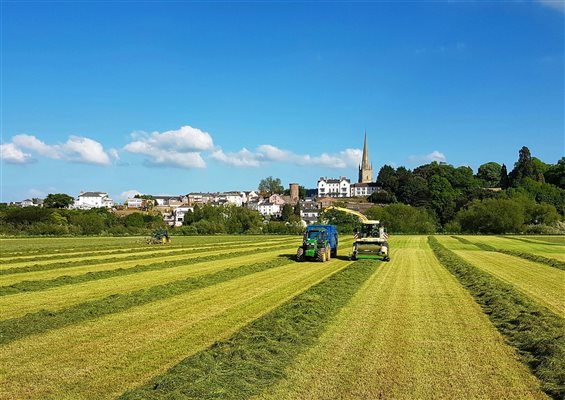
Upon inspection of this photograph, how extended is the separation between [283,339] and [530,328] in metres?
5.80

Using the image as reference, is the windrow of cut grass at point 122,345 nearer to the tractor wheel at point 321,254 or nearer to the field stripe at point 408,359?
the field stripe at point 408,359

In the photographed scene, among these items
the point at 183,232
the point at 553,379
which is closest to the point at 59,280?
the point at 553,379

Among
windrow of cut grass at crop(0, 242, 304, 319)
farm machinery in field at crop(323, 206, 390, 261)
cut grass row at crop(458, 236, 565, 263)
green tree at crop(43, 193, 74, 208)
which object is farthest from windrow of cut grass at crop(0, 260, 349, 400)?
green tree at crop(43, 193, 74, 208)

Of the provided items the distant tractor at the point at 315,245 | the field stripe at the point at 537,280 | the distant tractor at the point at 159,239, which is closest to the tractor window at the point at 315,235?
the distant tractor at the point at 315,245

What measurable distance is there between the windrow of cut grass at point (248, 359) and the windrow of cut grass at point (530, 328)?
4.20 metres

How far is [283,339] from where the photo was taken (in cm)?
1100

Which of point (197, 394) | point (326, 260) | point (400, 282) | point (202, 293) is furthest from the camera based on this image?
point (326, 260)

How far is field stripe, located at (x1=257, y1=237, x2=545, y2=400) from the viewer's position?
26.6ft

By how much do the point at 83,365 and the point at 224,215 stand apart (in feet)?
336

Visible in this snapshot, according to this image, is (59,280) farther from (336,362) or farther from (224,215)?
(224,215)

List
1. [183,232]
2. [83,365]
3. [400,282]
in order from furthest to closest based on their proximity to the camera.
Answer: [183,232], [400,282], [83,365]

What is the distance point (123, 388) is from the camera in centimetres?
821

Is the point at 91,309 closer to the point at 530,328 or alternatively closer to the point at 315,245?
the point at 530,328

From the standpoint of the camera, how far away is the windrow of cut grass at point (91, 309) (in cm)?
1233
